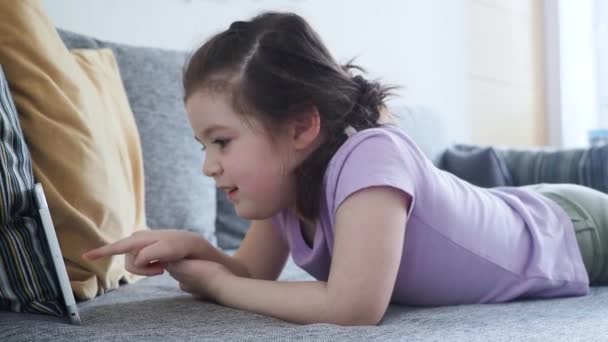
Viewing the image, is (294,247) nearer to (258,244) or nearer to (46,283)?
(258,244)

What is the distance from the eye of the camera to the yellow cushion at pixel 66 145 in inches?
41.3

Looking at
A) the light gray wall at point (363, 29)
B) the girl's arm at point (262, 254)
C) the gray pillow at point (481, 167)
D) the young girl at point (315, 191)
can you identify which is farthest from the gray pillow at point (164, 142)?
the gray pillow at point (481, 167)

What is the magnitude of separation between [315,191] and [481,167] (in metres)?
1.14

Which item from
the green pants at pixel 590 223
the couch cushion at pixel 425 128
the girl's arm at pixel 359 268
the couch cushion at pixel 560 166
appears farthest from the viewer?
the couch cushion at pixel 425 128

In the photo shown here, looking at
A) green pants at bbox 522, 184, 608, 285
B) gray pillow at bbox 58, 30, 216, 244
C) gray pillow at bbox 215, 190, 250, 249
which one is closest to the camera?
green pants at bbox 522, 184, 608, 285

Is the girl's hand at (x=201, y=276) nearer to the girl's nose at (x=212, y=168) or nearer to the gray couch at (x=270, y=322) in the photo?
the gray couch at (x=270, y=322)

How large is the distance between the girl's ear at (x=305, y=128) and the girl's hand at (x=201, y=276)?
0.21 metres

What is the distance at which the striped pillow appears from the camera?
0.88m

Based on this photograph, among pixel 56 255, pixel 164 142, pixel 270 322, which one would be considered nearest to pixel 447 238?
pixel 270 322

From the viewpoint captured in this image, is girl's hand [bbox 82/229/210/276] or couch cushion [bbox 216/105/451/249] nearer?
girl's hand [bbox 82/229/210/276]

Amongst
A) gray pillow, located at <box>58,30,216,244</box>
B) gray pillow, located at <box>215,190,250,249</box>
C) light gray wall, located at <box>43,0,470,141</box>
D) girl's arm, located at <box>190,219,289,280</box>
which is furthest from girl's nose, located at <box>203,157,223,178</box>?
light gray wall, located at <box>43,0,470,141</box>

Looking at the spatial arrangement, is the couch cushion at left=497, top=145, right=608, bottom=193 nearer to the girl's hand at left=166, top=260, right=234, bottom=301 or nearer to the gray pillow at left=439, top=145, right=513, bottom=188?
the gray pillow at left=439, top=145, right=513, bottom=188

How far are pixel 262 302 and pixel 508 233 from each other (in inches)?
15.6

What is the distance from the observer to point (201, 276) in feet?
3.48
